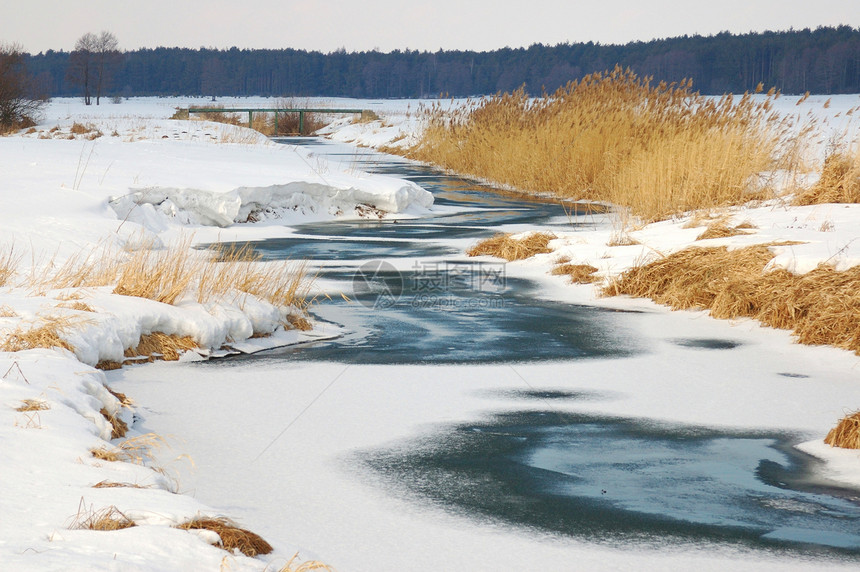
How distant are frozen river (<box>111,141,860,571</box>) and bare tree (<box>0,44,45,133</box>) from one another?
31.8m

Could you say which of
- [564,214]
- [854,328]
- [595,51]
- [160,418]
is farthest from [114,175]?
[595,51]

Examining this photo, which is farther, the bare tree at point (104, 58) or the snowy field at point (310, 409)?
the bare tree at point (104, 58)

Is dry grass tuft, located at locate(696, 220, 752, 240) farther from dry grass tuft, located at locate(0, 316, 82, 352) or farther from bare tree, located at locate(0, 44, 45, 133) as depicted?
bare tree, located at locate(0, 44, 45, 133)

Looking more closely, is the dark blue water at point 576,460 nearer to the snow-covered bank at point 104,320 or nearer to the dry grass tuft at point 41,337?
the snow-covered bank at point 104,320

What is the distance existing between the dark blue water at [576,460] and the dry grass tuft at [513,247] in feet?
8.42

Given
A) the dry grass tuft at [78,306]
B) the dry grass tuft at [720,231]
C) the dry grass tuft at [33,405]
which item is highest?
the dry grass tuft at [720,231]

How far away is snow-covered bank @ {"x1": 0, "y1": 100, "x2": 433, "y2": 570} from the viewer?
2.99 metres

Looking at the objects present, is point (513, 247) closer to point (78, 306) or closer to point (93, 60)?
point (78, 306)

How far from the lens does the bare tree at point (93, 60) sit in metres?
102

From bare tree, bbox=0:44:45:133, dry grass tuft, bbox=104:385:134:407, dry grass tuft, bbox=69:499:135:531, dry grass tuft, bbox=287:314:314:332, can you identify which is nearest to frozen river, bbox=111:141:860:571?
dry grass tuft, bbox=104:385:134:407

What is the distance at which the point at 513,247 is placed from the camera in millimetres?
11398

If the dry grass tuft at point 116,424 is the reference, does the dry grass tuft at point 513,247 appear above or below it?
above

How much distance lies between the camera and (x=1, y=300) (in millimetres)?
6531

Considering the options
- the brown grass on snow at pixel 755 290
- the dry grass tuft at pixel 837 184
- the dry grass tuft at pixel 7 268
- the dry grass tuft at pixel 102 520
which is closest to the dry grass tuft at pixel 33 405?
the dry grass tuft at pixel 102 520
